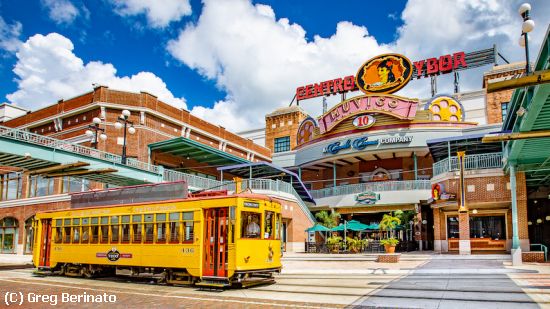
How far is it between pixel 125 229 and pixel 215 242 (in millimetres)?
4603

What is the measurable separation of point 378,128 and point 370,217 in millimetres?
8032

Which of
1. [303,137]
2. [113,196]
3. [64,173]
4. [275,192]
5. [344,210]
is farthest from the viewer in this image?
[303,137]

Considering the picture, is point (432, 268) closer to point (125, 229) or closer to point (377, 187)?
point (125, 229)

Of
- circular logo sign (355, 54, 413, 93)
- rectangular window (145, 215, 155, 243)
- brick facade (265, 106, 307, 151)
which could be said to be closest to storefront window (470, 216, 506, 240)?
circular logo sign (355, 54, 413, 93)

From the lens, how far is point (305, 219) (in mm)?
37750

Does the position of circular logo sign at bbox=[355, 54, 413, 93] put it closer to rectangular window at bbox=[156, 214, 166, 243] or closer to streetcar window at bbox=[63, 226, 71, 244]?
streetcar window at bbox=[63, 226, 71, 244]

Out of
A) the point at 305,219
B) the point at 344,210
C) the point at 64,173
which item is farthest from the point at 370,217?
the point at 64,173

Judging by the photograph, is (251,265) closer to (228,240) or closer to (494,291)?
(228,240)

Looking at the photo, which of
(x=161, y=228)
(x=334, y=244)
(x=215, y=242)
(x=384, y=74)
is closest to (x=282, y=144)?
(x=384, y=74)

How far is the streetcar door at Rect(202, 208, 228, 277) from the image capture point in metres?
14.3

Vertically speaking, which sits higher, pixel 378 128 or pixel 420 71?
pixel 420 71

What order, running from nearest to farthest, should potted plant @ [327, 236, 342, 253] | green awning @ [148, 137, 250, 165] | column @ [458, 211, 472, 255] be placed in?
1. column @ [458, 211, 472, 255]
2. potted plant @ [327, 236, 342, 253]
3. green awning @ [148, 137, 250, 165]

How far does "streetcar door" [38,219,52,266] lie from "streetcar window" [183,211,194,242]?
29.5 ft

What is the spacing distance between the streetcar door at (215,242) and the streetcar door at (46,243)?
9.90m
